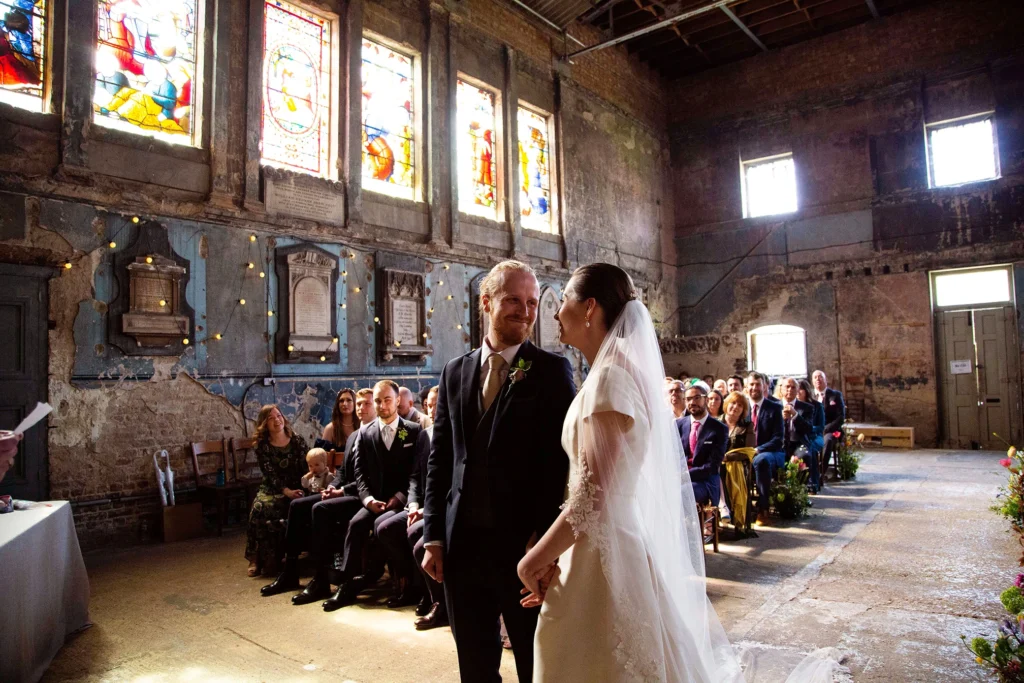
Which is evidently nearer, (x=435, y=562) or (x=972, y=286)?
(x=435, y=562)

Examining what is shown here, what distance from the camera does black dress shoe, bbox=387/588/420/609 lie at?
445cm

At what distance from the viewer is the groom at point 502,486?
217 centimetres

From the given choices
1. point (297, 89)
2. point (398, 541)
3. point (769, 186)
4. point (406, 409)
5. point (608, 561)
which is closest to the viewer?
point (608, 561)

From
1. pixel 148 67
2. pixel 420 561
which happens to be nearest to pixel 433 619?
pixel 420 561

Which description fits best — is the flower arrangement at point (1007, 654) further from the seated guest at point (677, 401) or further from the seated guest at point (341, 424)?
the seated guest at point (341, 424)

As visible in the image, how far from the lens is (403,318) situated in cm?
965

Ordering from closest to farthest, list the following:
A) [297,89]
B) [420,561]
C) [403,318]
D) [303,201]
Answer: [420,561] < [303,201] < [297,89] < [403,318]

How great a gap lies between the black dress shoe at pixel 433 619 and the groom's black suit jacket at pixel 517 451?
6.39 ft

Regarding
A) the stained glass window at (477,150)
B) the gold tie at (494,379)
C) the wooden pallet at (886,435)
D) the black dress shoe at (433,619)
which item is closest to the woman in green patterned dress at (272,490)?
the black dress shoe at (433,619)

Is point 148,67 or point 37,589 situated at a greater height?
point 148,67

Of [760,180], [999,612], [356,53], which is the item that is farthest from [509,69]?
[999,612]

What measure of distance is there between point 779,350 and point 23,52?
14480 mm

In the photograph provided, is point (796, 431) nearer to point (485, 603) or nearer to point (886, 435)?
point (886, 435)

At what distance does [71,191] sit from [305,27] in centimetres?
406
